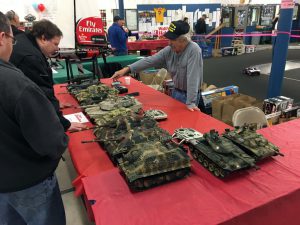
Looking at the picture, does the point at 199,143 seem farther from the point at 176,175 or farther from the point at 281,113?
the point at 281,113

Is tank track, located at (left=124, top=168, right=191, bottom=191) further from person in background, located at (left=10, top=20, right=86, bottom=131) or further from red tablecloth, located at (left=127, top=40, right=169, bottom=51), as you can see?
red tablecloth, located at (left=127, top=40, right=169, bottom=51)

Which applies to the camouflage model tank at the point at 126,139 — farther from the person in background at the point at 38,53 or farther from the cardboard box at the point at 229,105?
the cardboard box at the point at 229,105

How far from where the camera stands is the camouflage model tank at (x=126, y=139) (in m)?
1.66

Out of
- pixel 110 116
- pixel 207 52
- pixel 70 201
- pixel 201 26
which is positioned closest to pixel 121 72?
pixel 110 116

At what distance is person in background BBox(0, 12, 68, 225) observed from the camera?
1101 millimetres

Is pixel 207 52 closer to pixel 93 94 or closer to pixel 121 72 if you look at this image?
pixel 121 72

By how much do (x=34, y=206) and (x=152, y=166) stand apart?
Answer: 65cm

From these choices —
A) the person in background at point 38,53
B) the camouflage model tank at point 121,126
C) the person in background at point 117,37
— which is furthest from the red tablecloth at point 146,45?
the camouflage model tank at point 121,126

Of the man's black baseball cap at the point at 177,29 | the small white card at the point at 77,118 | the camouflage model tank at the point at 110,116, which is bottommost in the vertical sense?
the small white card at the point at 77,118

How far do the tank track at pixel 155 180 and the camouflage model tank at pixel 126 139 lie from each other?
24 cm

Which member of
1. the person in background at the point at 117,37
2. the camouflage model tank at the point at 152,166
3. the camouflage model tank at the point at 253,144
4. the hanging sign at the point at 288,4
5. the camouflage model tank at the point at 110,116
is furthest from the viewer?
the person in background at the point at 117,37

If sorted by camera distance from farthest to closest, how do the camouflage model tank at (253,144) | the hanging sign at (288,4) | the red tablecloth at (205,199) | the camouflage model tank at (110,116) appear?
the hanging sign at (288,4)
the camouflage model tank at (110,116)
the camouflage model tank at (253,144)
the red tablecloth at (205,199)

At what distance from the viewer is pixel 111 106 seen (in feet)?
8.31

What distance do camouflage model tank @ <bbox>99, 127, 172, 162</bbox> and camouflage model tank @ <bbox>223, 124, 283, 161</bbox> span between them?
1.46 ft
